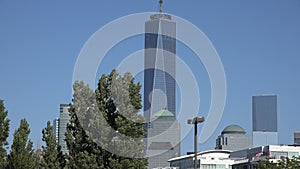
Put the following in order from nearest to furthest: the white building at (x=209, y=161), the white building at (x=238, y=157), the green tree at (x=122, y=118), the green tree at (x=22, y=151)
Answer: the green tree at (x=122, y=118), the green tree at (x=22, y=151), the white building at (x=238, y=157), the white building at (x=209, y=161)

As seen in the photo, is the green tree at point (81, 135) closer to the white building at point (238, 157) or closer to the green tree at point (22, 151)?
the green tree at point (22, 151)

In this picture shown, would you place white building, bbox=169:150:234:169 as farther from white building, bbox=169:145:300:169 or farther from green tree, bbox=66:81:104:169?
green tree, bbox=66:81:104:169

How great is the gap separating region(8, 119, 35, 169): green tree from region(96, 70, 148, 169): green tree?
22.0 feet

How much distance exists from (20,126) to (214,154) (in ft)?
398

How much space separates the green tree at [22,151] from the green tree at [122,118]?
6.70 metres

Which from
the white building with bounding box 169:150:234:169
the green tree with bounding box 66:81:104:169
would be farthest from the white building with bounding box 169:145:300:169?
the green tree with bounding box 66:81:104:169

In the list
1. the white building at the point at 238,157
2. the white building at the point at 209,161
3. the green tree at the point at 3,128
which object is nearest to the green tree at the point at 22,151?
the green tree at the point at 3,128

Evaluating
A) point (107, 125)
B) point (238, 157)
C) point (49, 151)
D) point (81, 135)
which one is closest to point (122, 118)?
point (107, 125)

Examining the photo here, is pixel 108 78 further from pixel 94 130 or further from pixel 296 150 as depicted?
pixel 296 150

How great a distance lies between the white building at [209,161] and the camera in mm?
151750

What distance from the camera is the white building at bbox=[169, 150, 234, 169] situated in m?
152

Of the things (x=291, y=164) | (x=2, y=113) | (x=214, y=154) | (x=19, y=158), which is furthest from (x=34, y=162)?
(x=214, y=154)

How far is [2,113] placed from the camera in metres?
49.0

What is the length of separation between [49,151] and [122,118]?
8063mm
